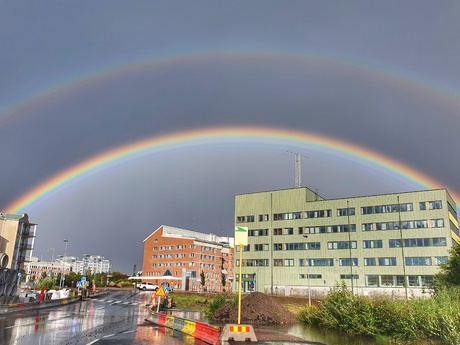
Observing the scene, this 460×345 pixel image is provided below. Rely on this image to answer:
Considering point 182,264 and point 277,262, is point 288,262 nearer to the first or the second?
point 277,262

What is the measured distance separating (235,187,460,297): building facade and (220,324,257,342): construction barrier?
164 feet

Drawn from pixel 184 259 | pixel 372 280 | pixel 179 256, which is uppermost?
pixel 179 256

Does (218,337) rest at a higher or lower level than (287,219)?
lower

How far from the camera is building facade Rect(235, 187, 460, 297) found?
228ft

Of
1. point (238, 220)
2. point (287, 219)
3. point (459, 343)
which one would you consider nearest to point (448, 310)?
point (459, 343)

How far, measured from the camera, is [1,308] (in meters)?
29.5

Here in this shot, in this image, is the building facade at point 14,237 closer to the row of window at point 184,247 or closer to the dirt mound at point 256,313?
the row of window at point 184,247

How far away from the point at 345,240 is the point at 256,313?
56.3 metres

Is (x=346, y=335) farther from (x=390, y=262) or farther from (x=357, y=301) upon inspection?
(x=390, y=262)

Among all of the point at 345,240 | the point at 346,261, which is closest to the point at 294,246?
the point at 345,240

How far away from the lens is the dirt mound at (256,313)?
25.9 meters

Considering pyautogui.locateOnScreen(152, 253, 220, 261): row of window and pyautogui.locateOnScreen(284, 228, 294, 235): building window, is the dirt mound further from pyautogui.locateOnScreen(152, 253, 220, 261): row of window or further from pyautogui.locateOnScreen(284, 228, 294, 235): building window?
pyautogui.locateOnScreen(152, 253, 220, 261): row of window

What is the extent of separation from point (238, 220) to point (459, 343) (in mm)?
82973

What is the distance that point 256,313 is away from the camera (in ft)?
86.0
